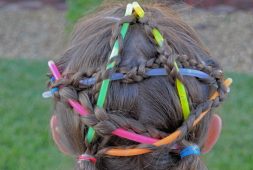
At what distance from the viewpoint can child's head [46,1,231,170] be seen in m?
1.40

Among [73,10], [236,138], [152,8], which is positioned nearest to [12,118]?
[73,10]

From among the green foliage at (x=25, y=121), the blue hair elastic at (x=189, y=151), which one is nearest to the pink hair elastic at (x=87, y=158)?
the blue hair elastic at (x=189, y=151)

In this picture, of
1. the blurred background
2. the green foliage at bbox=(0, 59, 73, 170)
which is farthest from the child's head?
the green foliage at bbox=(0, 59, 73, 170)

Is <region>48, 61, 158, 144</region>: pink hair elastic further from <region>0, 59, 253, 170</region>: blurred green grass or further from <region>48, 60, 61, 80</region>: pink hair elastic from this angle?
<region>0, 59, 253, 170</region>: blurred green grass

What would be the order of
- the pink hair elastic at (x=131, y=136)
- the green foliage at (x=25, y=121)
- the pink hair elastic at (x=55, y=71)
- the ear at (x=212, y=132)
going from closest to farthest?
1. the pink hair elastic at (x=131, y=136)
2. the pink hair elastic at (x=55, y=71)
3. the ear at (x=212, y=132)
4. the green foliage at (x=25, y=121)

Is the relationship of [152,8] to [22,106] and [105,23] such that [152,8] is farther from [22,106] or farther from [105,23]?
[22,106]

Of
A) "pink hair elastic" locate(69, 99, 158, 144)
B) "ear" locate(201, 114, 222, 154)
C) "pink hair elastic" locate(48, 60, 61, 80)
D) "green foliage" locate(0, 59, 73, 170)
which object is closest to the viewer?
"pink hair elastic" locate(69, 99, 158, 144)

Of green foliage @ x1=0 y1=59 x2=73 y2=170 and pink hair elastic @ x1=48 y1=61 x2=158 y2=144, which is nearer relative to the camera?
pink hair elastic @ x1=48 y1=61 x2=158 y2=144

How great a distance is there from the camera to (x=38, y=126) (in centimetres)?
460

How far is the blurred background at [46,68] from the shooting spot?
13.3 ft

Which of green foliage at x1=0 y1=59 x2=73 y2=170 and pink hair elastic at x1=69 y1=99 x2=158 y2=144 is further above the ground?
pink hair elastic at x1=69 y1=99 x2=158 y2=144

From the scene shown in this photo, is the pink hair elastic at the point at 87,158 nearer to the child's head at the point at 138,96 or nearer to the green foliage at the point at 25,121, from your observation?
the child's head at the point at 138,96

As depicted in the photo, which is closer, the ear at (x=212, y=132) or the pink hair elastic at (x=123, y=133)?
the pink hair elastic at (x=123, y=133)

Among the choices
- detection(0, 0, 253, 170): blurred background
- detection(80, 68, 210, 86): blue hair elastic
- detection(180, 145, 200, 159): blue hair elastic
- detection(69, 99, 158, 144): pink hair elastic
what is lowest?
detection(0, 0, 253, 170): blurred background
